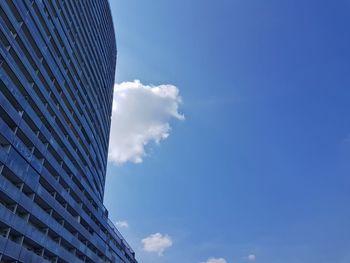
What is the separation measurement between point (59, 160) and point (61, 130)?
5.18 m

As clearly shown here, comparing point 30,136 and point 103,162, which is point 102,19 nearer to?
point 103,162

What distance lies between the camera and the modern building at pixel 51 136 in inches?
1543

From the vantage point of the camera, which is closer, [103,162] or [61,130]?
[61,130]

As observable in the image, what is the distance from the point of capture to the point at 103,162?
84562 mm

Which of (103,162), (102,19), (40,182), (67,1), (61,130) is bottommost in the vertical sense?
(40,182)

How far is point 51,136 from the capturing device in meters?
50.8

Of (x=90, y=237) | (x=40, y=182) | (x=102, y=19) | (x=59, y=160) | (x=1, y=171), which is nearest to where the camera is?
(x=1, y=171)

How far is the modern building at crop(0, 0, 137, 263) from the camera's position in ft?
129

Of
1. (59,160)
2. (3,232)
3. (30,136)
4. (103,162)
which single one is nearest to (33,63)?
(30,136)

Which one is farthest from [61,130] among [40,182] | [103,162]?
[103,162]

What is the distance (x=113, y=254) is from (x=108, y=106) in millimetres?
38253

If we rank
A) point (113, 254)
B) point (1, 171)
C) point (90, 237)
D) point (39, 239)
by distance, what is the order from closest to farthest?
point (1, 171) < point (39, 239) < point (90, 237) < point (113, 254)

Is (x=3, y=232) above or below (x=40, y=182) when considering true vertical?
below

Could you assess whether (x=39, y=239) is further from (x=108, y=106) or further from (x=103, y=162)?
(x=108, y=106)
